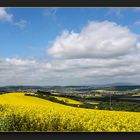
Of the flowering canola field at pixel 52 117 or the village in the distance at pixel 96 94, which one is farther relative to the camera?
the flowering canola field at pixel 52 117

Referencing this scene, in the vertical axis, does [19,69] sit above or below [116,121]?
above

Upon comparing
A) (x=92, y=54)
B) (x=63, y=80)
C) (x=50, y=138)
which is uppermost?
(x=92, y=54)

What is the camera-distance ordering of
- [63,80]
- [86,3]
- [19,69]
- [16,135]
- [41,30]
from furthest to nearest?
[41,30] → [19,69] → [63,80] → [16,135] → [86,3]

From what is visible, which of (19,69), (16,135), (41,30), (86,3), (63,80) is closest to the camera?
(86,3)

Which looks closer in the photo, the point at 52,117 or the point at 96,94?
the point at 96,94

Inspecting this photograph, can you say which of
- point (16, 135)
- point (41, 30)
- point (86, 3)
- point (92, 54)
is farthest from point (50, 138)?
point (41, 30)

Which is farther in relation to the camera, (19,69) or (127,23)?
(127,23)

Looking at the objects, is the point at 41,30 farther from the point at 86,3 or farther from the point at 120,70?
the point at 86,3

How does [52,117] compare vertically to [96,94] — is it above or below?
below
